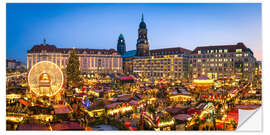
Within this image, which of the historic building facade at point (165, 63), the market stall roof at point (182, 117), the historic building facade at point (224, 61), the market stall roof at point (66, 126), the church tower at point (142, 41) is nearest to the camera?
the market stall roof at point (66, 126)

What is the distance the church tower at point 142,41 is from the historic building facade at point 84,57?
7.98 meters

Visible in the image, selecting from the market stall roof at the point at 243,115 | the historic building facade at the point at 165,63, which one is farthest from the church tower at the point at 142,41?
the market stall roof at the point at 243,115

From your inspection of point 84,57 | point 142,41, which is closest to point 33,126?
point 84,57

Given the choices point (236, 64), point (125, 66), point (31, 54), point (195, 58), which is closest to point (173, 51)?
point (195, 58)

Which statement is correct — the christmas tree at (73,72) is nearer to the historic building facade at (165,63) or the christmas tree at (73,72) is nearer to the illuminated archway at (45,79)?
the illuminated archway at (45,79)

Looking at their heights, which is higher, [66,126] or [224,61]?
[224,61]

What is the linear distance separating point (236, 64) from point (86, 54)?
127ft

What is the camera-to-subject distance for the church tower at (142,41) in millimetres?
50531

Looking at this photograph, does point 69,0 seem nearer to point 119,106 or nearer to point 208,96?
point 119,106

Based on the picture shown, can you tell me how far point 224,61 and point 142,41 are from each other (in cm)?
2383

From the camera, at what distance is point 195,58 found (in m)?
41.6

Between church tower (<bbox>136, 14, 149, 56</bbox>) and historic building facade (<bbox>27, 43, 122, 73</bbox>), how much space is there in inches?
314

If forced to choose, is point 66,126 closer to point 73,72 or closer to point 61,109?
point 61,109

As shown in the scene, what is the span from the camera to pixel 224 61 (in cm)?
3684
